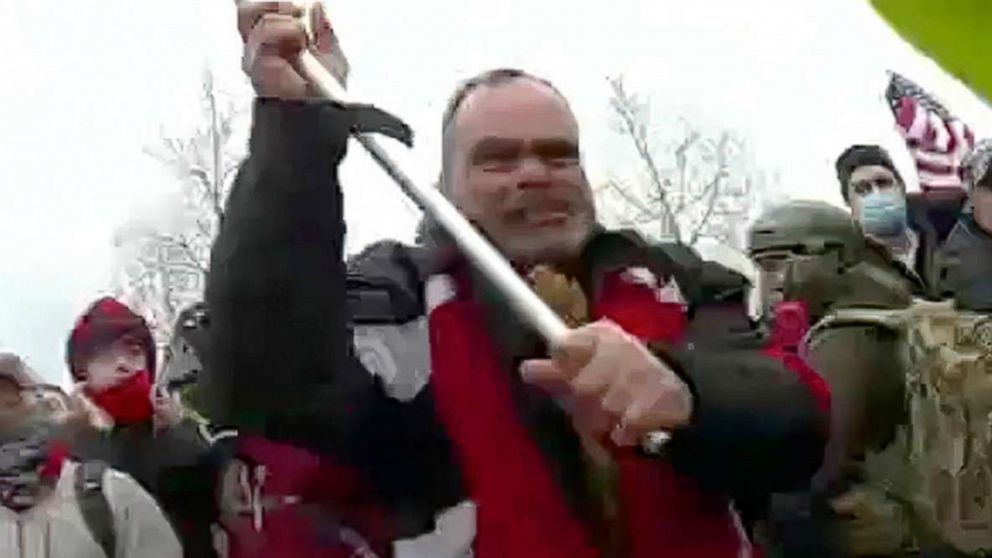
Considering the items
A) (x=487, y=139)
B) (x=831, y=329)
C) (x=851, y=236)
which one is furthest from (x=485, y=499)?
(x=851, y=236)

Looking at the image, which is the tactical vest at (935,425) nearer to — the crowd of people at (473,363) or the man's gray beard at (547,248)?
the crowd of people at (473,363)

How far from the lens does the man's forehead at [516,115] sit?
938mm

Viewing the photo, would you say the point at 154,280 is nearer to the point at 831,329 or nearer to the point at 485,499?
the point at 831,329

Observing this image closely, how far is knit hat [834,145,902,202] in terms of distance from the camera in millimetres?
2037

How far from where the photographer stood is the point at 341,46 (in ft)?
3.20

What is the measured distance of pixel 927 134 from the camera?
6.19ft

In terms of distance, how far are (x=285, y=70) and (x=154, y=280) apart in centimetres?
141

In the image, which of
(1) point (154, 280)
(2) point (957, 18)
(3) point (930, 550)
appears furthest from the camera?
(1) point (154, 280)

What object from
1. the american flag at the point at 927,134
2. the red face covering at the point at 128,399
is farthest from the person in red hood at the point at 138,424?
the american flag at the point at 927,134

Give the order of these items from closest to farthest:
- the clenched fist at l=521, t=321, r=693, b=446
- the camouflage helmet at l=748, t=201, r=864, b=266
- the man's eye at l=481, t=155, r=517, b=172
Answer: the clenched fist at l=521, t=321, r=693, b=446, the man's eye at l=481, t=155, r=517, b=172, the camouflage helmet at l=748, t=201, r=864, b=266

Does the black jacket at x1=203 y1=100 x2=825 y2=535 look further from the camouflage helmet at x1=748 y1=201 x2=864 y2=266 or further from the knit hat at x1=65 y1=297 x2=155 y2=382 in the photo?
the camouflage helmet at x1=748 y1=201 x2=864 y2=266

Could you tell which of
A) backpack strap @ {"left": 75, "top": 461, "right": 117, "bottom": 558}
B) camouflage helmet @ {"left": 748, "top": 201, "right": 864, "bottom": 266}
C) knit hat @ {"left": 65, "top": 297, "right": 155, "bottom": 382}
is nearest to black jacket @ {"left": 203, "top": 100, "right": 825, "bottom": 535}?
backpack strap @ {"left": 75, "top": 461, "right": 117, "bottom": 558}

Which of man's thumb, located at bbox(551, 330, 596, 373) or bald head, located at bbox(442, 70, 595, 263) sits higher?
bald head, located at bbox(442, 70, 595, 263)

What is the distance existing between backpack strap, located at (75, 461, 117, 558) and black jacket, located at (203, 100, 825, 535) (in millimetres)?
539
